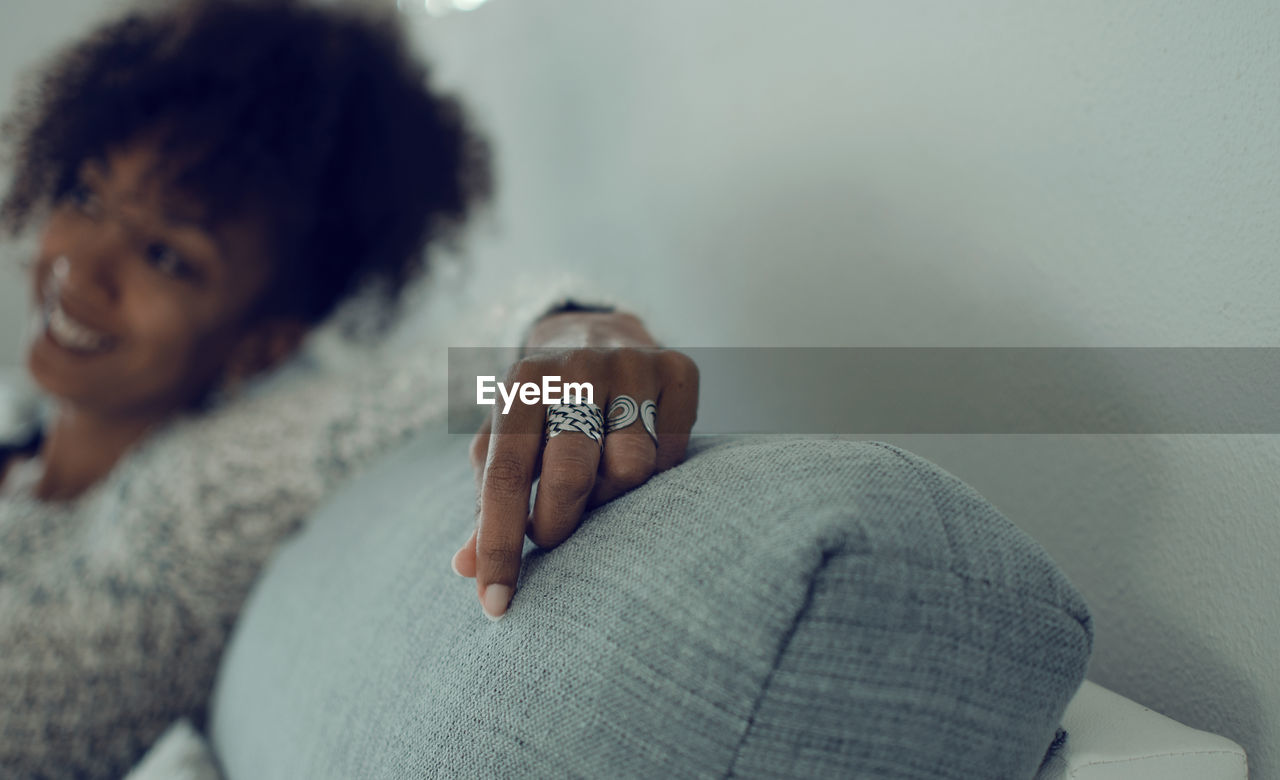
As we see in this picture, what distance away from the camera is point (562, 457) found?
1.03 feet

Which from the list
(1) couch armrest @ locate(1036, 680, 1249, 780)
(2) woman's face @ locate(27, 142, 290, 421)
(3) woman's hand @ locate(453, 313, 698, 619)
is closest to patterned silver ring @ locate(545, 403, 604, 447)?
(3) woman's hand @ locate(453, 313, 698, 619)

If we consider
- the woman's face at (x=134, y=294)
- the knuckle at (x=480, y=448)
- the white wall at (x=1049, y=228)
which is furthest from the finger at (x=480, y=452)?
the woman's face at (x=134, y=294)

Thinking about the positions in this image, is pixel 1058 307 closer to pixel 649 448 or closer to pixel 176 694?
pixel 649 448

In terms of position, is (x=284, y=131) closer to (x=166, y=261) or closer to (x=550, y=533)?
(x=166, y=261)

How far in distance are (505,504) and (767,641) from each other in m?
0.13

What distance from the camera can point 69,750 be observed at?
0.69 metres

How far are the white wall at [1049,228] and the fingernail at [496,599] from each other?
28cm

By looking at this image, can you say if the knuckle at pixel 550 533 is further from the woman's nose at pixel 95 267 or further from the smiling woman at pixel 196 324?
the woman's nose at pixel 95 267

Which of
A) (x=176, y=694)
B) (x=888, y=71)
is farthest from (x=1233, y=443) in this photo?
(x=176, y=694)

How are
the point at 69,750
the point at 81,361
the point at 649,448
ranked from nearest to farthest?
the point at 649,448 → the point at 69,750 → the point at 81,361

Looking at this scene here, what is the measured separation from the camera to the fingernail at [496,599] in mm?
309

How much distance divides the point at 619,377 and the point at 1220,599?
12.1 inches

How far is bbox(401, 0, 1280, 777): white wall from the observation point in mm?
346

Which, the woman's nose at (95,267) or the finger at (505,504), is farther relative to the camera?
the woman's nose at (95,267)
